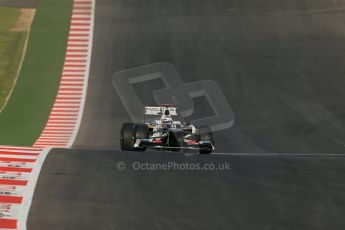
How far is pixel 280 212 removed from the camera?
42.0ft

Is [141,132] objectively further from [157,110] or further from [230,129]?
[230,129]

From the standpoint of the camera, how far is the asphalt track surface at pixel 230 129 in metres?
12.7

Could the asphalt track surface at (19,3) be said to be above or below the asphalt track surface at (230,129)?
above

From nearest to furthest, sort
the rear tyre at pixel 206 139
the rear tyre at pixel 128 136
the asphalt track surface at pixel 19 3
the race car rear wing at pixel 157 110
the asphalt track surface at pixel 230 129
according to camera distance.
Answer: the asphalt track surface at pixel 230 129, the rear tyre at pixel 206 139, the rear tyre at pixel 128 136, the race car rear wing at pixel 157 110, the asphalt track surface at pixel 19 3

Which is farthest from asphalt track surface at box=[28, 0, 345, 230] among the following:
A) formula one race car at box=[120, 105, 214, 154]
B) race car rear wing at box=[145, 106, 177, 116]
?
race car rear wing at box=[145, 106, 177, 116]

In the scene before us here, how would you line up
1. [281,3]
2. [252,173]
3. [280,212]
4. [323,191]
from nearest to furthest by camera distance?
[280,212], [323,191], [252,173], [281,3]

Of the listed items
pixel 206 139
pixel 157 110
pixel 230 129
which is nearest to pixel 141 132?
pixel 157 110

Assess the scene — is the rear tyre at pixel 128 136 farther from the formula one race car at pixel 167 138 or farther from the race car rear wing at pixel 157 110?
the race car rear wing at pixel 157 110

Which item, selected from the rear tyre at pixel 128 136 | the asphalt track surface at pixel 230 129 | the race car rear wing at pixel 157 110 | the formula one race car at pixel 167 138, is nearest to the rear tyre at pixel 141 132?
the formula one race car at pixel 167 138

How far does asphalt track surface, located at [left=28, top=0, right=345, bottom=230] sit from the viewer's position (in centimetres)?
1266

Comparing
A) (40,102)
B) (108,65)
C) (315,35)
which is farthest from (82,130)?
(315,35)

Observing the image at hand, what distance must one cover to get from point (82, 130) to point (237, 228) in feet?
42.2

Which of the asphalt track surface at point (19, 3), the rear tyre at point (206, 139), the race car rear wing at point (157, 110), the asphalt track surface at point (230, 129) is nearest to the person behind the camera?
the asphalt track surface at point (230, 129)

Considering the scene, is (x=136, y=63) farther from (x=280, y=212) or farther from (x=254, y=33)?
(x=280, y=212)
